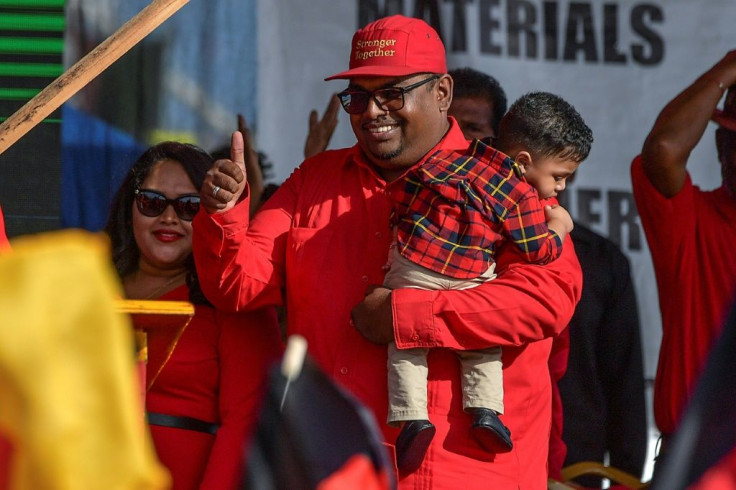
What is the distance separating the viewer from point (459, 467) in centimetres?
320

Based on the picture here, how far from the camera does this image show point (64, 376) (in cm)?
138

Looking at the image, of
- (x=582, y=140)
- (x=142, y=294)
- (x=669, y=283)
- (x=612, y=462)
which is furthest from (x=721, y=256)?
(x=142, y=294)

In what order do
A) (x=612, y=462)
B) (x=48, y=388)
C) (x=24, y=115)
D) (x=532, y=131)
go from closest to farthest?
(x=48, y=388) < (x=24, y=115) < (x=532, y=131) < (x=612, y=462)

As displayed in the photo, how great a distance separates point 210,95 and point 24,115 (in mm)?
1699

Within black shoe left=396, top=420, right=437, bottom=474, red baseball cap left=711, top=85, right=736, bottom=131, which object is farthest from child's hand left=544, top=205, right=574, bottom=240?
red baseball cap left=711, top=85, right=736, bottom=131

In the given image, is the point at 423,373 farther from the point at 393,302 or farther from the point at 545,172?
the point at 545,172

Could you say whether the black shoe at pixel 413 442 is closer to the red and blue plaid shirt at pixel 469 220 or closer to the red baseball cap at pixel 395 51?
the red and blue plaid shirt at pixel 469 220

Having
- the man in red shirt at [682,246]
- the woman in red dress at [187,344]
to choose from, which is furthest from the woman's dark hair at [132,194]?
the man in red shirt at [682,246]

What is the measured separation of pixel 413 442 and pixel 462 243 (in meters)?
0.52

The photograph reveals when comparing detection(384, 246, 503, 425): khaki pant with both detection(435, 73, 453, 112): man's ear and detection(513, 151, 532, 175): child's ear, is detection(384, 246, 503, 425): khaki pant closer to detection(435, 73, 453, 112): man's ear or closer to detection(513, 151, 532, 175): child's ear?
detection(513, 151, 532, 175): child's ear

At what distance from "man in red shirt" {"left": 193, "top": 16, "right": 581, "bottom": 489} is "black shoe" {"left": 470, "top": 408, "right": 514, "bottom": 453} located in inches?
1.0

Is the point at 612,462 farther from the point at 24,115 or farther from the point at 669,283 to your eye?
the point at 24,115

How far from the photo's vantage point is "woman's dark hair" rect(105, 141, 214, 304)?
3.95 meters

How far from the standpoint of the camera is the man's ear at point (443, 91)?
3.64 m
